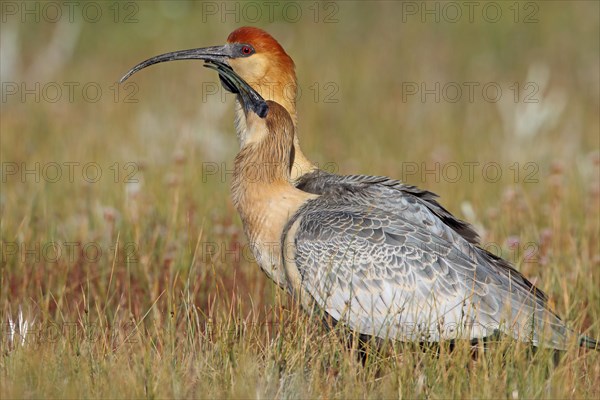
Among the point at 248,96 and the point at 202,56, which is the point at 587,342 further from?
the point at 202,56

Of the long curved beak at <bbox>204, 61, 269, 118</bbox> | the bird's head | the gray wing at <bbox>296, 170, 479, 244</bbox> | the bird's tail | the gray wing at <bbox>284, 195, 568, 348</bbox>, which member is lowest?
the bird's tail

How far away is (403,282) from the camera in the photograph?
15.1ft

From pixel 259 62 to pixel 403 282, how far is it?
6.60 ft

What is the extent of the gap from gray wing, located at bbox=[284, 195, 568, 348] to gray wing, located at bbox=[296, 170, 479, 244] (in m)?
0.24

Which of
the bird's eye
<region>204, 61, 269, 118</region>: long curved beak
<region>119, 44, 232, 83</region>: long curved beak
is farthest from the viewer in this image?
the bird's eye

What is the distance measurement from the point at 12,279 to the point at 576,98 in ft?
23.4

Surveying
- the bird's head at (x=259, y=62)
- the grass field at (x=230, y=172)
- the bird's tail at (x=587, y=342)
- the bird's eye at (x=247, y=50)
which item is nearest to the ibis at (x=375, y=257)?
the bird's tail at (x=587, y=342)

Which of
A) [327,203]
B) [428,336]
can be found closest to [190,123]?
[327,203]

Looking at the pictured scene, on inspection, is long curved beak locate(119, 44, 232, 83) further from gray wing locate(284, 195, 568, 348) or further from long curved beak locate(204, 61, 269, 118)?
gray wing locate(284, 195, 568, 348)

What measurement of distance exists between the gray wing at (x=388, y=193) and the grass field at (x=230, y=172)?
2.00ft

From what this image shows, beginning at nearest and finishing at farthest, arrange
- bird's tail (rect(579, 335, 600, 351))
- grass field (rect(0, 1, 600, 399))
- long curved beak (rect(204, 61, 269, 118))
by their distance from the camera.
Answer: grass field (rect(0, 1, 600, 399))
bird's tail (rect(579, 335, 600, 351))
long curved beak (rect(204, 61, 269, 118))

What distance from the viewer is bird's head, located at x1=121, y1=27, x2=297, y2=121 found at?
6004 mm

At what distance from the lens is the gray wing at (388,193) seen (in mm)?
5074

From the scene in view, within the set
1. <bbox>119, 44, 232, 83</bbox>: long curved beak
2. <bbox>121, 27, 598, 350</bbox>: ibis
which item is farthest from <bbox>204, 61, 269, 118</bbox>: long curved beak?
<bbox>119, 44, 232, 83</bbox>: long curved beak
